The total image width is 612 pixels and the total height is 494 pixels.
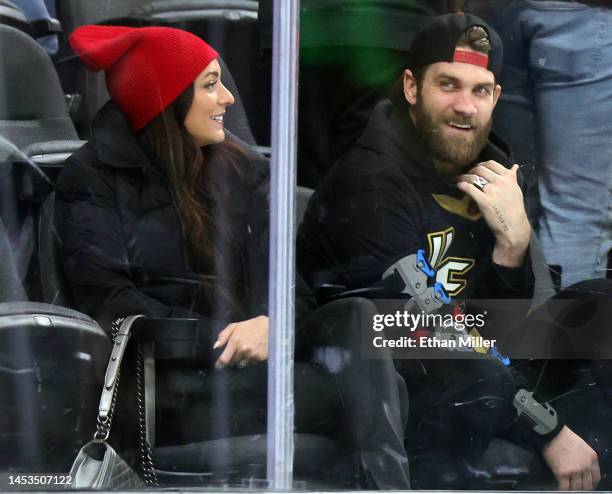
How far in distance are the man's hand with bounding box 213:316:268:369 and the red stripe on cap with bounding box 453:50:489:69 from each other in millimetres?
966

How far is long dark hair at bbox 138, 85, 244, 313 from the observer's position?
3211 mm

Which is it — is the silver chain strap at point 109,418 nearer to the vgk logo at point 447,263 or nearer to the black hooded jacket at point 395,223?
the black hooded jacket at point 395,223

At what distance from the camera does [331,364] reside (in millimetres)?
3271

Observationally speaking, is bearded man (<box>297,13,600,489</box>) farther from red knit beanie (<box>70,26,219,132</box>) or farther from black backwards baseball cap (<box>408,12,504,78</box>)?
red knit beanie (<box>70,26,219,132</box>)

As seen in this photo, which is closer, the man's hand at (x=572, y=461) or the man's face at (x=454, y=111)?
the man's face at (x=454, y=111)

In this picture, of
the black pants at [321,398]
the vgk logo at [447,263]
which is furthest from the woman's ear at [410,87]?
the black pants at [321,398]

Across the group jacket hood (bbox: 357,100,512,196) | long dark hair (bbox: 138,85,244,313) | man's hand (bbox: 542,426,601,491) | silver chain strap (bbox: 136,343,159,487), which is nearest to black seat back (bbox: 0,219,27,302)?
silver chain strap (bbox: 136,343,159,487)

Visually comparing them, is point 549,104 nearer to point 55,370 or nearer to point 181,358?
point 181,358

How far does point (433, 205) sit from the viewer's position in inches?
127

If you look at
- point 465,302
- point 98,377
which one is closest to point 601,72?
point 465,302

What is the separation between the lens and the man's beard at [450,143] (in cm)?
321

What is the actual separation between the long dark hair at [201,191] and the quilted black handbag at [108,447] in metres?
0.24

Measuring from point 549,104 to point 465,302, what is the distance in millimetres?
634

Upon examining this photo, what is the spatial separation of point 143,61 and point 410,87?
79 cm
